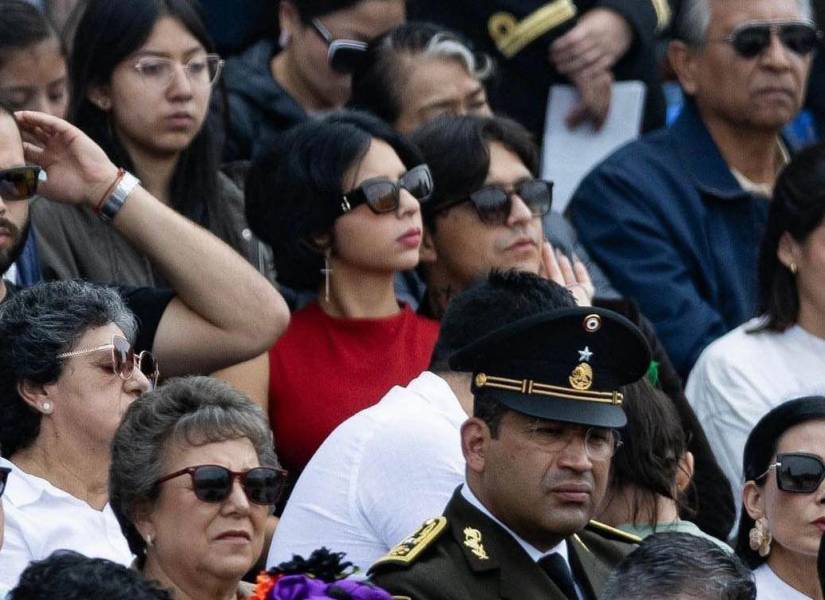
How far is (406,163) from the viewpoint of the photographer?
6691 millimetres

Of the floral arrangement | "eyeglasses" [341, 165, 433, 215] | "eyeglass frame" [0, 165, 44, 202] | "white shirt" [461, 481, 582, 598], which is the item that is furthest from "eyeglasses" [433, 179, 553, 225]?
the floral arrangement

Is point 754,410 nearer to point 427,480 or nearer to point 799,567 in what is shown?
point 799,567

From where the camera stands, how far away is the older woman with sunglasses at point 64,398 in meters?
5.27

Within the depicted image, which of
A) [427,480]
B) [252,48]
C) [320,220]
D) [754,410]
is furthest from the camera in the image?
[252,48]

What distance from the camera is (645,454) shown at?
585 centimetres

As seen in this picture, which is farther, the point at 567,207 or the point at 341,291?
the point at 567,207

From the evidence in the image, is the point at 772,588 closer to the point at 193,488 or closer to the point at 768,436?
the point at 768,436

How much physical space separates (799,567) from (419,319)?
145 centimetres

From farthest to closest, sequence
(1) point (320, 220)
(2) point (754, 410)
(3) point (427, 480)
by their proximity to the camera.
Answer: (2) point (754, 410), (1) point (320, 220), (3) point (427, 480)

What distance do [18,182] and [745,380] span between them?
9.05 feet

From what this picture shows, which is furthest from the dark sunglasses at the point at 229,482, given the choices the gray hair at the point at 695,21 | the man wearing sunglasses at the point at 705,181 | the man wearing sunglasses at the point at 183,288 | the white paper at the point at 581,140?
the gray hair at the point at 695,21

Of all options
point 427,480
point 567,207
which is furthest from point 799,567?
point 567,207

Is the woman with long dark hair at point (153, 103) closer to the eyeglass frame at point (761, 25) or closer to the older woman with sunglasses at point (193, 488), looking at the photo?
the older woman with sunglasses at point (193, 488)

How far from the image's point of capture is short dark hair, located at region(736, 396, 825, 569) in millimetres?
6059
